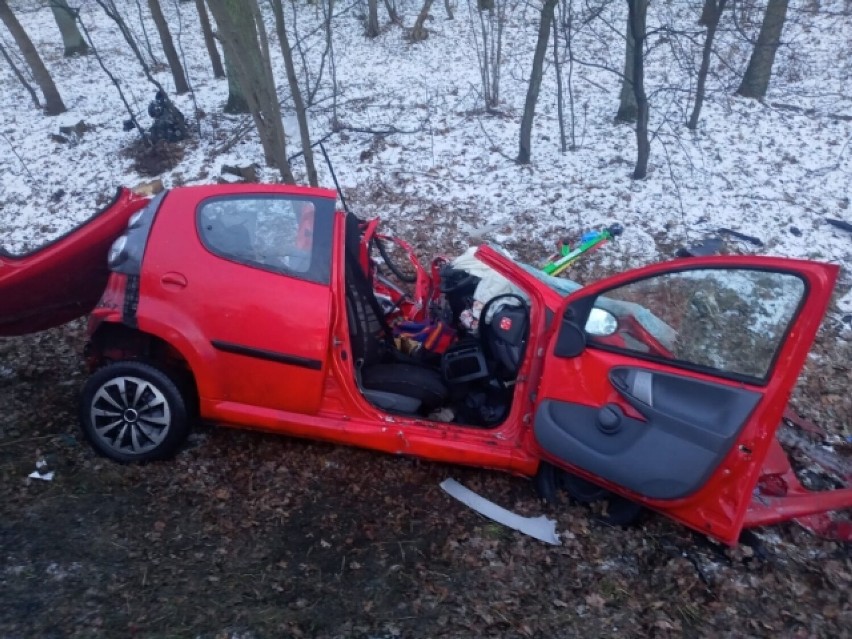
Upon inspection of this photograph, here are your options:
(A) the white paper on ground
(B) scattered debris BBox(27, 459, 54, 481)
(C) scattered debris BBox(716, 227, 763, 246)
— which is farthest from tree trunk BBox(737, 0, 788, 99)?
(B) scattered debris BBox(27, 459, 54, 481)

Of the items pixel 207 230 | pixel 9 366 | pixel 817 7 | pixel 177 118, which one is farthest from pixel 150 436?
pixel 817 7

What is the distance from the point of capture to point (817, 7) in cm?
1222

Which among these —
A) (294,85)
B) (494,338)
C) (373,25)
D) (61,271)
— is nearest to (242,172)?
(294,85)

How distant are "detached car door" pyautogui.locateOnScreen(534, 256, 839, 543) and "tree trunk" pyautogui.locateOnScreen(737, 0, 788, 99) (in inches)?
299

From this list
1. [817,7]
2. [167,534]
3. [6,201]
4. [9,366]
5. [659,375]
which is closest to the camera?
[659,375]

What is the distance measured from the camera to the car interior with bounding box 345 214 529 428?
13.4ft

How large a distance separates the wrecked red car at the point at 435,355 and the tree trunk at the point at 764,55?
7.12 m

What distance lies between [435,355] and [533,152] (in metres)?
4.96

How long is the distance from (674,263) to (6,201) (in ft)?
26.3

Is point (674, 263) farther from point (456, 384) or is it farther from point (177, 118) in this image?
point (177, 118)

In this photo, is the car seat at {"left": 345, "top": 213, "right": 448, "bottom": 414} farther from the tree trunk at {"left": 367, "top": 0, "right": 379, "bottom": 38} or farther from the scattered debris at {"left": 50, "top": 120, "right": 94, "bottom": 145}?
the tree trunk at {"left": 367, "top": 0, "right": 379, "bottom": 38}

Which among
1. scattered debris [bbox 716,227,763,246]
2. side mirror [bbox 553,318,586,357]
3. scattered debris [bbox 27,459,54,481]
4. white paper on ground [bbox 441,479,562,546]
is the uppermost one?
side mirror [bbox 553,318,586,357]

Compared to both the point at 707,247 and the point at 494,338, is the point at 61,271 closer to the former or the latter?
the point at 494,338

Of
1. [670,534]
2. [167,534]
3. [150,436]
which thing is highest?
[150,436]
